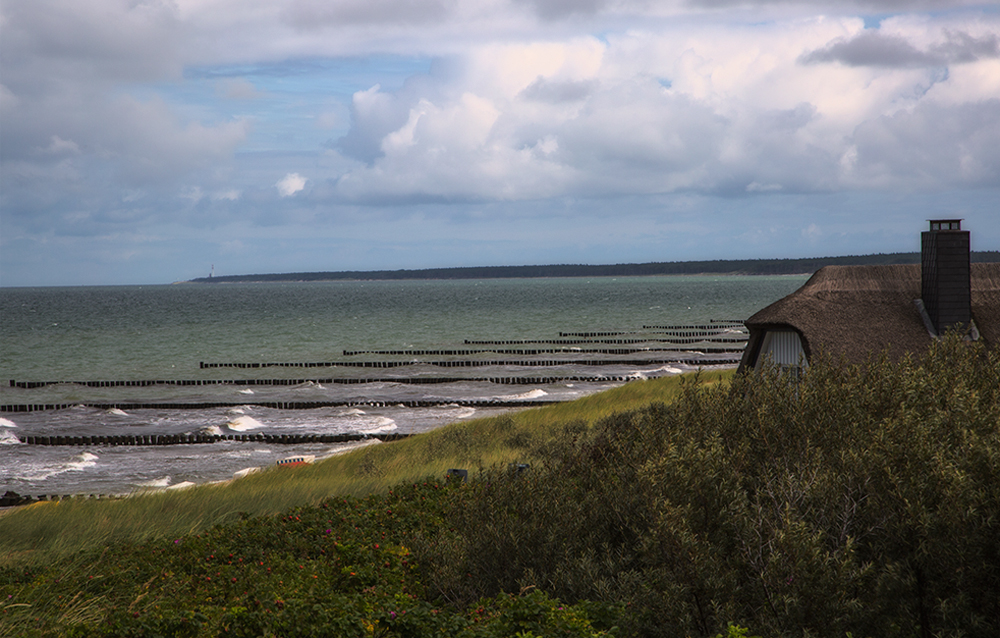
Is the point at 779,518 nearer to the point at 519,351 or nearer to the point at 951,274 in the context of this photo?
the point at 951,274

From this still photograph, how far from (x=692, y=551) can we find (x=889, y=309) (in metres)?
16.6

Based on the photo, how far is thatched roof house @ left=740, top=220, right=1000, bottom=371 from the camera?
1925cm

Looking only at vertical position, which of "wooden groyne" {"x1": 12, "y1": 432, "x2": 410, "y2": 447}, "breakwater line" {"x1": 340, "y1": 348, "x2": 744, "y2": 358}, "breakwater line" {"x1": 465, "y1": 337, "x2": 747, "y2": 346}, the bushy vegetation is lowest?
"wooden groyne" {"x1": 12, "y1": 432, "x2": 410, "y2": 447}

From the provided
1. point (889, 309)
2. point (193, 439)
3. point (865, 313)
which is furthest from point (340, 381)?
point (889, 309)

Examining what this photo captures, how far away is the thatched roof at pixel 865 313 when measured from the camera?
1931 centimetres

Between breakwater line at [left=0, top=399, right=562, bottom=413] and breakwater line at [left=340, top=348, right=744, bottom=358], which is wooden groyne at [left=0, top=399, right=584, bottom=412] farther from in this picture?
breakwater line at [left=340, top=348, right=744, bottom=358]

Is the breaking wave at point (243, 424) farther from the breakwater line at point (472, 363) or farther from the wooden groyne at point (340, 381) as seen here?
the breakwater line at point (472, 363)

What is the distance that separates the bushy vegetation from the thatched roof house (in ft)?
32.4

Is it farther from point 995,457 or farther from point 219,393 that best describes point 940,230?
point 219,393

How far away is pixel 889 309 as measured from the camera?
20.3 metres

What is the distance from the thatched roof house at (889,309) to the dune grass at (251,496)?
20.5 feet

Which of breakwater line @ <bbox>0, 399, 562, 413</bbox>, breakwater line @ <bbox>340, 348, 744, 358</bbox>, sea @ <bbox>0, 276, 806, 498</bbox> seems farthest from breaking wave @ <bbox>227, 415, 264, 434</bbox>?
breakwater line @ <bbox>340, 348, 744, 358</bbox>

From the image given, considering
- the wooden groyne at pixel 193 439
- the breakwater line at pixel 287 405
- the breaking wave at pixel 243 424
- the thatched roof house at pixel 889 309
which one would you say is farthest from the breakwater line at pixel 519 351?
the thatched roof house at pixel 889 309

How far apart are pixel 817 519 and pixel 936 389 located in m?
2.80
